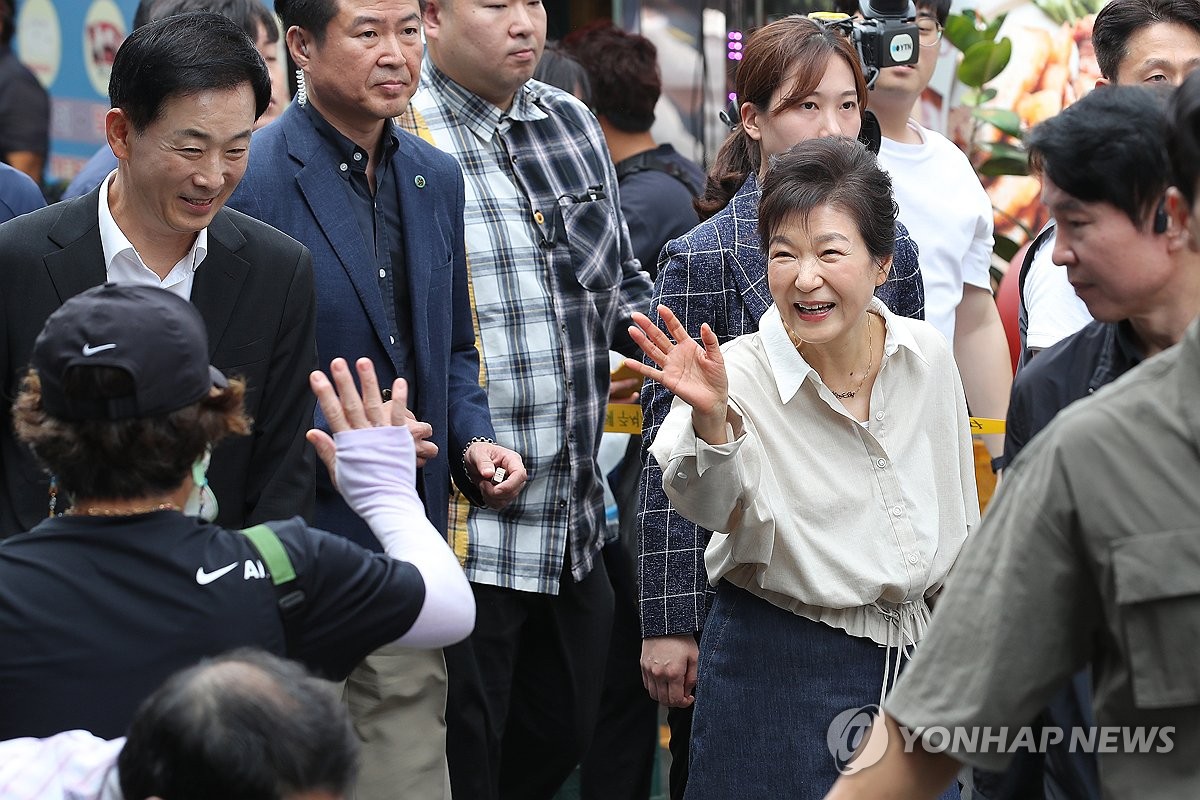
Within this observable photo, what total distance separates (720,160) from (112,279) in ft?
6.21

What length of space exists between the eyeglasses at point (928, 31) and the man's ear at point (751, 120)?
130 centimetres

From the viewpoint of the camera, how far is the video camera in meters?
4.74

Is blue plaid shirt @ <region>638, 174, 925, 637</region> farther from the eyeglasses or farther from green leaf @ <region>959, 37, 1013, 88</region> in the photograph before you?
green leaf @ <region>959, 37, 1013, 88</region>

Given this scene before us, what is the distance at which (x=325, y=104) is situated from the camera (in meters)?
3.91

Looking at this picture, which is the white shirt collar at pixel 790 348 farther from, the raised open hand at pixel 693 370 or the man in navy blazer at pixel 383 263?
the man in navy blazer at pixel 383 263

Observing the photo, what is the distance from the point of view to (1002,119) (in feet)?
23.8

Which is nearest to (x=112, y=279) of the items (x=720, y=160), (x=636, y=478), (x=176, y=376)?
(x=176, y=376)

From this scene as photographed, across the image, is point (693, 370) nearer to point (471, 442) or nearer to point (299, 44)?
point (471, 442)

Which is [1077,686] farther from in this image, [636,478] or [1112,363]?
[636,478]

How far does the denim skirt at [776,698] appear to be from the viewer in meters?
3.27

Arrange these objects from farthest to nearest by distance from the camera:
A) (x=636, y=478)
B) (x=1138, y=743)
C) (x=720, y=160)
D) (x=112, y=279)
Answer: (x=636, y=478)
(x=720, y=160)
(x=112, y=279)
(x=1138, y=743)

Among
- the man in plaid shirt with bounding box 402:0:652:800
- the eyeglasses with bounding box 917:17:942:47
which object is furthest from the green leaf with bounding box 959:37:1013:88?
the man in plaid shirt with bounding box 402:0:652:800

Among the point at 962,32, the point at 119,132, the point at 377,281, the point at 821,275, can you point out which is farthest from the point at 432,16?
the point at 962,32

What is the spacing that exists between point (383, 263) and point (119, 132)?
800 millimetres
